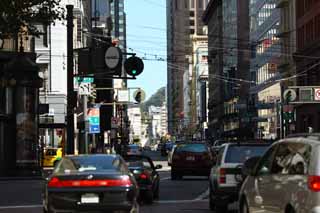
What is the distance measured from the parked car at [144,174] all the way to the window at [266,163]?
8.87 meters

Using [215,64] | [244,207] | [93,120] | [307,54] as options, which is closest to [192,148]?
[93,120]

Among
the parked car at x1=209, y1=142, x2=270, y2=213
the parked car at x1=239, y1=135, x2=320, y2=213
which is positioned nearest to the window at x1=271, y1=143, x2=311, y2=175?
the parked car at x1=239, y1=135, x2=320, y2=213

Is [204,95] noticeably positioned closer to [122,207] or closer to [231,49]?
[231,49]

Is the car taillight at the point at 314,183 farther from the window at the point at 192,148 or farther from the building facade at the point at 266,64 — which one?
the building facade at the point at 266,64

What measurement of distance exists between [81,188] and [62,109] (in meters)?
43.8

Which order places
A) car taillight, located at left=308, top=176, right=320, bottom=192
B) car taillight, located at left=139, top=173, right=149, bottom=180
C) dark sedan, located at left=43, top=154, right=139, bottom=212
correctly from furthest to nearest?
1. car taillight, located at left=139, top=173, right=149, bottom=180
2. dark sedan, located at left=43, top=154, right=139, bottom=212
3. car taillight, located at left=308, top=176, right=320, bottom=192

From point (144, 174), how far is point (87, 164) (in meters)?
6.30

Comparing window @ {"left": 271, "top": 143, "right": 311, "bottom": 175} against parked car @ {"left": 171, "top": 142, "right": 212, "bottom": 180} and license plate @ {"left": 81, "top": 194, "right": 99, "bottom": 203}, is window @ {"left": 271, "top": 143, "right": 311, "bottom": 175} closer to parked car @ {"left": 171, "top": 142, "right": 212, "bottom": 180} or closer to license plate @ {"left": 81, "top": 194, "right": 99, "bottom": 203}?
license plate @ {"left": 81, "top": 194, "right": 99, "bottom": 203}

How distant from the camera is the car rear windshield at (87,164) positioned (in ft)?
48.8

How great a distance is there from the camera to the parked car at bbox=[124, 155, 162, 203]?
21.1 metres

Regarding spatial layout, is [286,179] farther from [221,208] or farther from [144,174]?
[144,174]

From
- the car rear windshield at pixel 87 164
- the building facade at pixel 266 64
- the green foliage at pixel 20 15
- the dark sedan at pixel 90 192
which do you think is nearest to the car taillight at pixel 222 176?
the car rear windshield at pixel 87 164

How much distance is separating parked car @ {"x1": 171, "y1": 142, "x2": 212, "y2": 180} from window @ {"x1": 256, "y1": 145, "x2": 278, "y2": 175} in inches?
858

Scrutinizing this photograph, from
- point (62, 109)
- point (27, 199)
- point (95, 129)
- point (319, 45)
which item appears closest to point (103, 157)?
point (27, 199)
